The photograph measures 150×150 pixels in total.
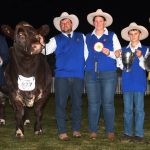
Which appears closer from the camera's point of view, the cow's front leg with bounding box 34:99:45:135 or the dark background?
the cow's front leg with bounding box 34:99:45:135

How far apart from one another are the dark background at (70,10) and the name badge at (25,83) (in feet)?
97.9

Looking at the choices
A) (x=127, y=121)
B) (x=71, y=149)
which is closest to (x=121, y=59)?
(x=127, y=121)

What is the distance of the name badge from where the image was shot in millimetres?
9305

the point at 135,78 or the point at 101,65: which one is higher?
the point at 101,65

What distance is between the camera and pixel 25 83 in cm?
930

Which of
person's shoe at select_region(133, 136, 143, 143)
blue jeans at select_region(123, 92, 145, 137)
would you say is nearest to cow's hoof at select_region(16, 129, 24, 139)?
blue jeans at select_region(123, 92, 145, 137)

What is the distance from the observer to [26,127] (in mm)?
10711

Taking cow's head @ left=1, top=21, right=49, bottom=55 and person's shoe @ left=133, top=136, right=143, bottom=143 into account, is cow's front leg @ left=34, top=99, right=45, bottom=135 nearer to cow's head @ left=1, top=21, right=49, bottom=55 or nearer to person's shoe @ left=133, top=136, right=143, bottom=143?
cow's head @ left=1, top=21, right=49, bottom=55

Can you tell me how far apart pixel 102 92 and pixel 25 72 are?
1.47m

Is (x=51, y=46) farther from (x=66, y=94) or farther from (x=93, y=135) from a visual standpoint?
(x=93, y=135)

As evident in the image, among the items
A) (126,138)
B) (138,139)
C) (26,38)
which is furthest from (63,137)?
(26,38)

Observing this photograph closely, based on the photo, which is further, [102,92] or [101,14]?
[102,92]

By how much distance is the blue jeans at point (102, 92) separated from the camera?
8859mm

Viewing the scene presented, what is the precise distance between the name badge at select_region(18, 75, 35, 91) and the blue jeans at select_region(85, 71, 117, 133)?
1055mm
